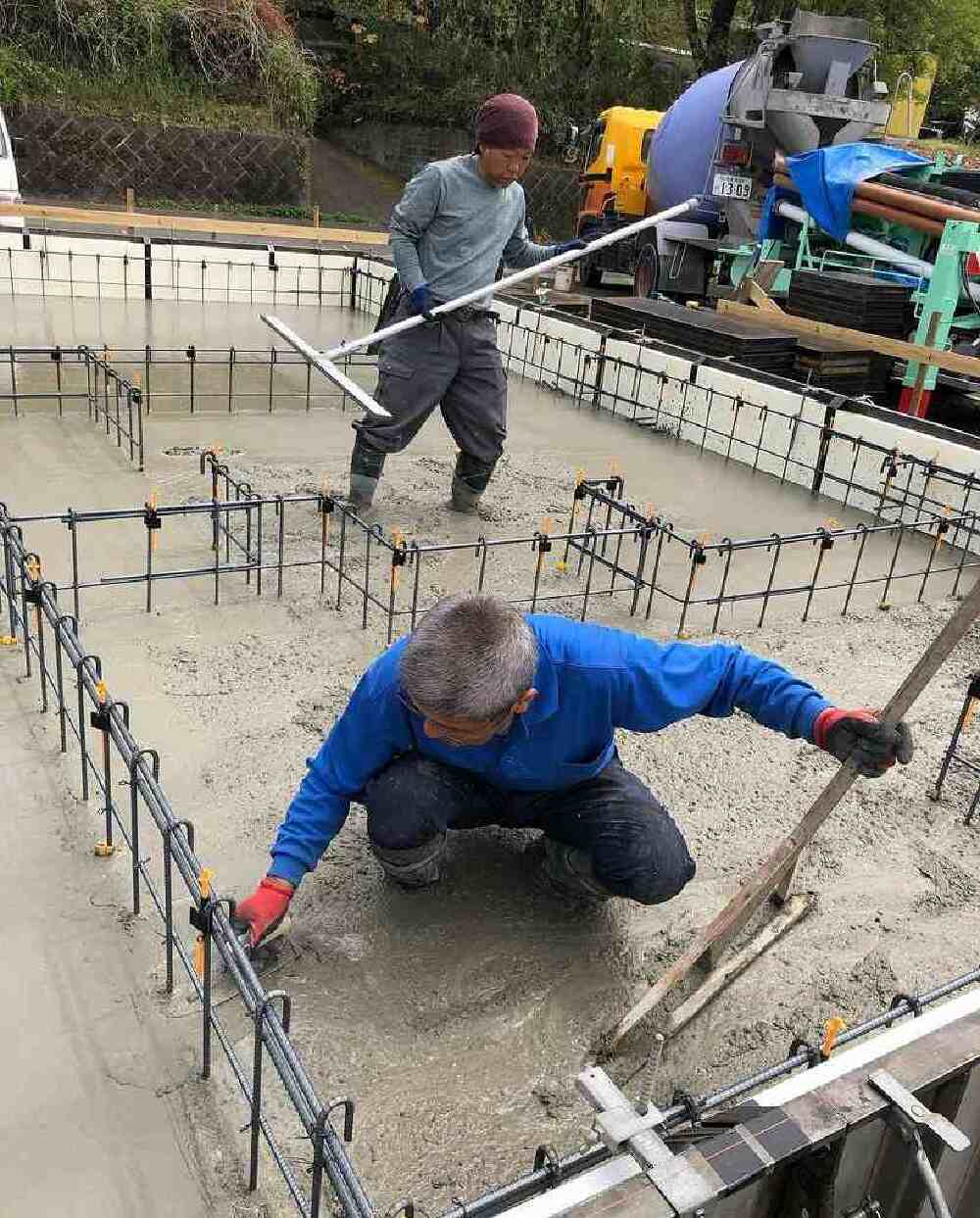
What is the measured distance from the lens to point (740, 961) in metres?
3.18

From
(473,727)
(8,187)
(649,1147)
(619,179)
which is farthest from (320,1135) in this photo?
(619,179)

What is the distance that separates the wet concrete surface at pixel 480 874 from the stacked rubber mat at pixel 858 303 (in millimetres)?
4247

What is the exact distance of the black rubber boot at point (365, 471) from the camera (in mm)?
6375

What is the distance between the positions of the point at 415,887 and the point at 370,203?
24.9 m

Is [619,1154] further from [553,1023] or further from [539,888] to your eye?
[539,888]

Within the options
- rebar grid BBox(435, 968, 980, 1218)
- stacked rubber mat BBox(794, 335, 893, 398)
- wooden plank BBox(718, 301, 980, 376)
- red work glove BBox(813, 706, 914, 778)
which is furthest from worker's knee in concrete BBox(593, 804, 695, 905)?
stacked rubber mat BBox(794, 335, 893, 398)

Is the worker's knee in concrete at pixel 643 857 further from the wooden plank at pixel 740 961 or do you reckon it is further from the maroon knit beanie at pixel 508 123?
the maroon knit beanie at pixel 508 123

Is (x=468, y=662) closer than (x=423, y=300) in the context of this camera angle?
Yes

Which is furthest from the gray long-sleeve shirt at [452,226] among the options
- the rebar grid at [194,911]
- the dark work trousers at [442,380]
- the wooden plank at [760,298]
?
the wooden plank at [760,298]

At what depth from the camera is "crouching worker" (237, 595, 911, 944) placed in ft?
9.02

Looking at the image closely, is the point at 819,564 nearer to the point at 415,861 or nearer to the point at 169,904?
the point at 415,861

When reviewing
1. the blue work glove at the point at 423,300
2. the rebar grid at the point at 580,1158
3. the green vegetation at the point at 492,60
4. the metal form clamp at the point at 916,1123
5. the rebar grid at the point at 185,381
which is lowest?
the rebar grid at the point at 185,381

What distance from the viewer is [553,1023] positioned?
2977mm

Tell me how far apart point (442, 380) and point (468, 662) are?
4.04 metres
